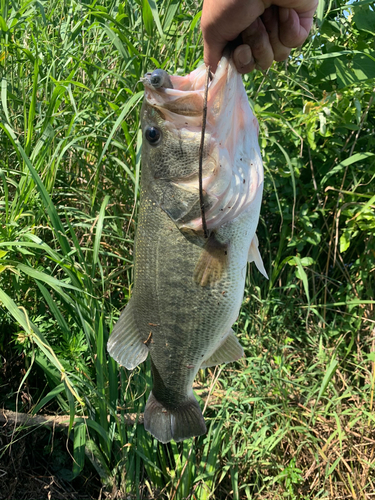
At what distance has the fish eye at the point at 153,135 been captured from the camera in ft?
5.24

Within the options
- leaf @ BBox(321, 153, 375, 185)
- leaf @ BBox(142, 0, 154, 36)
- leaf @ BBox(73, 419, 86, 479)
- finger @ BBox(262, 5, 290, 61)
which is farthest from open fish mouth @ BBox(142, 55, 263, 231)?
leaf @ BBox(73, 419, 86, 479)

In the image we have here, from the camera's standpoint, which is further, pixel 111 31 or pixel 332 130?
pixel 332 130

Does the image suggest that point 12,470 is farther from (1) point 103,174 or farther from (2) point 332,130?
(2) point 332,130

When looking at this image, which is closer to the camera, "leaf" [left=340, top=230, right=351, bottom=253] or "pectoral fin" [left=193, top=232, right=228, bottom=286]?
"pectoral fin" [left=193, top=232, right=228, bottom=286]

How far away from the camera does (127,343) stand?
1.74m

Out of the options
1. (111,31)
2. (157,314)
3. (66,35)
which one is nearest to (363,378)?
(157,314)

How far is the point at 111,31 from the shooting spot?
7.52 feet

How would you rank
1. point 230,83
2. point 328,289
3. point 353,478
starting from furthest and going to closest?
1. point 328,289
2. point 353,478
3. point 230,83

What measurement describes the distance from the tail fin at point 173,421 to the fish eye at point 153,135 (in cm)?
107

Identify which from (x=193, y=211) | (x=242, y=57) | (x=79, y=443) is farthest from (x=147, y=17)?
(x=79, y=443)

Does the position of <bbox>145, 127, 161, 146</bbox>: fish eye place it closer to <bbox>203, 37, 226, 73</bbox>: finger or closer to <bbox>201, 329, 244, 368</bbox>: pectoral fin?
<bbox>203, 37, 226, 73</bbox>: finger

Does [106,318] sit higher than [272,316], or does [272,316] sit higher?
[106,318]

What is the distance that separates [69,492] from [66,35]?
2.97 metres

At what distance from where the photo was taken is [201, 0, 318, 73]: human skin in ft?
4.31
